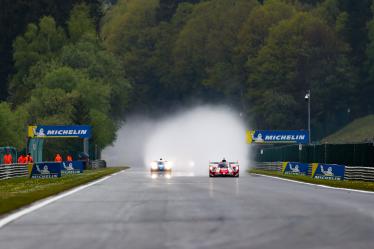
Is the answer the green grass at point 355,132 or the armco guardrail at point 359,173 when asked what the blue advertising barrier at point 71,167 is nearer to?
the armco guardrail at point 359,173

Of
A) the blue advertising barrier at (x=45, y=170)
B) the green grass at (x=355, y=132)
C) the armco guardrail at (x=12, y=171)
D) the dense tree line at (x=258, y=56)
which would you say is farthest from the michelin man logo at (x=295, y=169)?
the dense tree line at (x=258, y=56)

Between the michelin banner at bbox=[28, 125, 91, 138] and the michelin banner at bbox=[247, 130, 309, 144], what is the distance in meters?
15.2

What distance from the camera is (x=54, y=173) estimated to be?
170 feet

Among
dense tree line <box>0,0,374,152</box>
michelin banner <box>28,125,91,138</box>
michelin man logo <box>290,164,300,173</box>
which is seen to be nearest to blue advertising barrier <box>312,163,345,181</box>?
michelin man logo <box>290,164,300,173</box>

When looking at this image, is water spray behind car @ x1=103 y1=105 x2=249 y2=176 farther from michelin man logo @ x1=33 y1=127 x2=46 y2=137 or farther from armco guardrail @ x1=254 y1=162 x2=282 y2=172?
michelin man logo @ x1=33 y1=127 x2=46 y2=137

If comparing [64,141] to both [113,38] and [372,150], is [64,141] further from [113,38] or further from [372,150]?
[113,38]

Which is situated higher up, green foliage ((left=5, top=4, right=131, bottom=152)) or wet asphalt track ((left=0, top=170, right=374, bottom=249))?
green foliage ((left=5, top=4, right=131, bottom=152))

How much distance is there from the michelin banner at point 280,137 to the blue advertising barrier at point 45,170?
34.4m

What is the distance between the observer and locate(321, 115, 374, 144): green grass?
4286 inches

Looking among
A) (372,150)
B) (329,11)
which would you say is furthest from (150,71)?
(372,150)

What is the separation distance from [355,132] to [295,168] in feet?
179

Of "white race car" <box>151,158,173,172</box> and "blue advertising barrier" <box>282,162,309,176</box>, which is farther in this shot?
"white race car" <box>151,158,173,172</box>

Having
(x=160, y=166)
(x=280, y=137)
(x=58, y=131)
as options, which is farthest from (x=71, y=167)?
(x=280, y=137)

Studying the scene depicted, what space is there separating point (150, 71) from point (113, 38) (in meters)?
10.1
